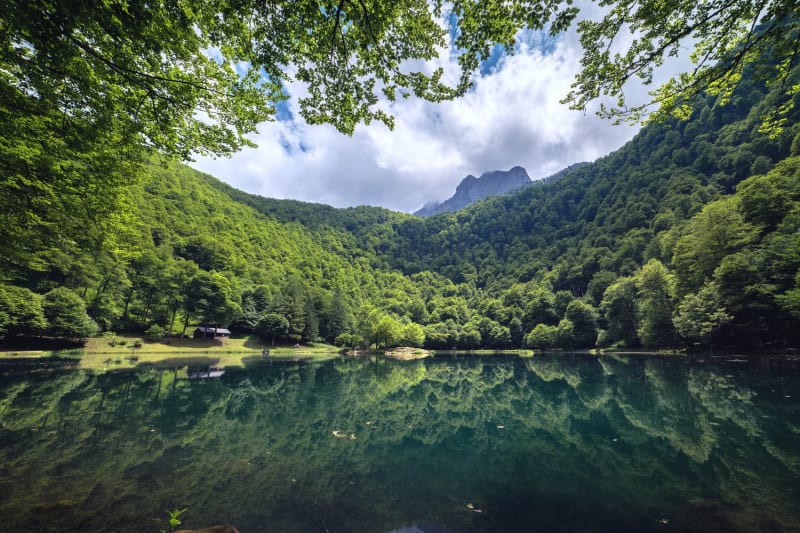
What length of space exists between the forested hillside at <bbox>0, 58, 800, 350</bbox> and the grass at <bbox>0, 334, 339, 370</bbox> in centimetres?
316

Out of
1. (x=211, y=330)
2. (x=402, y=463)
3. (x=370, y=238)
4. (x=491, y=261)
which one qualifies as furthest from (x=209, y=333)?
(x=491, y=261)

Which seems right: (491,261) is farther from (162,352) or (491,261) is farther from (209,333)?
(162,352)

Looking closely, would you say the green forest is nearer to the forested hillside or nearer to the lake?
the forested hillside

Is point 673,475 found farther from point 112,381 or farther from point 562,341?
point 562,341

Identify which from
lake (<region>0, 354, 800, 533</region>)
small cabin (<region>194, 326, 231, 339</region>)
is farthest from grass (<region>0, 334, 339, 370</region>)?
lake (<region>0, 354, 800, 533</region>)

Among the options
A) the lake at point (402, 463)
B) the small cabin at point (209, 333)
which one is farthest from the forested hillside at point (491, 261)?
the lake at point (402, 463)

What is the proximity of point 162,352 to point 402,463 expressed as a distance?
2020 inches

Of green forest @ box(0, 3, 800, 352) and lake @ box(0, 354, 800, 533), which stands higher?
green forest @ box(0, 3, 800, 352)

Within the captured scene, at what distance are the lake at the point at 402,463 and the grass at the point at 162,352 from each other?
2021 cm

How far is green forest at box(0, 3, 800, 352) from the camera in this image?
7.24 meters

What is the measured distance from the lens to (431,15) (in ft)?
20.4

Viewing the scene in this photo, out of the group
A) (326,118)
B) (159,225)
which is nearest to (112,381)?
(326,118)

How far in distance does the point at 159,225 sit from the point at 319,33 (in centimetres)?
9933

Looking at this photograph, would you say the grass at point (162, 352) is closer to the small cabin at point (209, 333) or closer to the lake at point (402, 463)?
the small cabin at point (209, 333)
